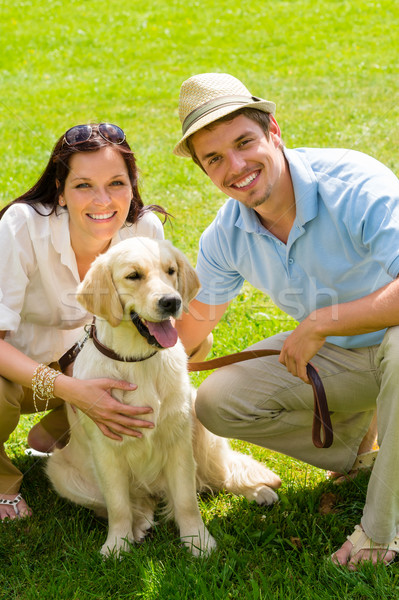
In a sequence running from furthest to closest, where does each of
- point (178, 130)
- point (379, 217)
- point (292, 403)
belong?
point (178, 130) → point (292, 403) → point (379, 217)

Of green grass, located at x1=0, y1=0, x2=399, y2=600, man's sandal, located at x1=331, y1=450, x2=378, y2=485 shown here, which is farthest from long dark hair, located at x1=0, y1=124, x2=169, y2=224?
man's sandal, located at x1=331, y1=450, x2=378, y2=485

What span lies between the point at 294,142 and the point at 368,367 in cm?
533

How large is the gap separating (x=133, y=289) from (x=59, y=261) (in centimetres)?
65

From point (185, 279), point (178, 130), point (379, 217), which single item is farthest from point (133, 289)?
point (178, 130)

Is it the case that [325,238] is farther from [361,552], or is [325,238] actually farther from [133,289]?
[361,552]

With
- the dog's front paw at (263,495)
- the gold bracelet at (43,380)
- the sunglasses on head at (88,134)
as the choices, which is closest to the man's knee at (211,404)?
the dog's front paw at (263,495)

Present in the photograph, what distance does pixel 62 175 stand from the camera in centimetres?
308

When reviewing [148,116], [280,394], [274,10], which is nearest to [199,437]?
[280,394]

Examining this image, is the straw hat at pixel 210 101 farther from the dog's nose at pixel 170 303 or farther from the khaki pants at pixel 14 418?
the khaki pants at pixel 14 418

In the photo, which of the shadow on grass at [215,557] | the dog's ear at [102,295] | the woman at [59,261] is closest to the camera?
the shadow on grass at [215,557]

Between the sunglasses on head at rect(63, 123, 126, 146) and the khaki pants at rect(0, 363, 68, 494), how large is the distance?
1.15 metres

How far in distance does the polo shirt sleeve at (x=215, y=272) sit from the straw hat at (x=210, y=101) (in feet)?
1.59

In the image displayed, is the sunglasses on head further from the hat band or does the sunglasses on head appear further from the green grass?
the green grass

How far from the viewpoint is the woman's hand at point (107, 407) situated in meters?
2.70
